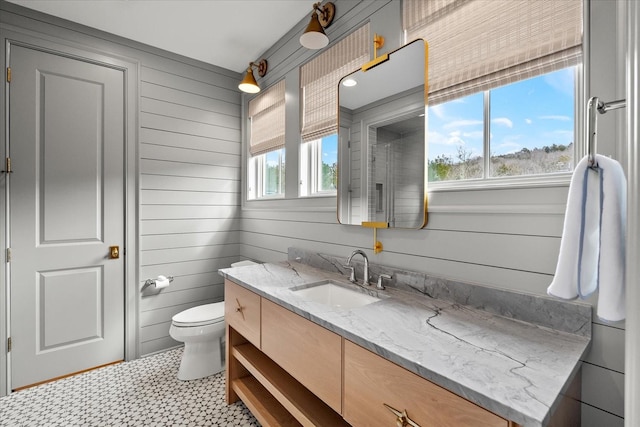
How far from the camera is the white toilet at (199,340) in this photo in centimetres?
220

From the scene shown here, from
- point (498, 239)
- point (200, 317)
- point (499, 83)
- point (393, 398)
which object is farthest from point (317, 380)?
point (200, 317)

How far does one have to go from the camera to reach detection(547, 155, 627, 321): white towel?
65 cm

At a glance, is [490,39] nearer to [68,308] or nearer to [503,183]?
[503,183]

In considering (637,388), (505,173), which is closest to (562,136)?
(505,173)

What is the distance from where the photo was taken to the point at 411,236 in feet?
4.98

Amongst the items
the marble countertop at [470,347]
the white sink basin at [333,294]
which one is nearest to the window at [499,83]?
the marble countertop at [470,347]

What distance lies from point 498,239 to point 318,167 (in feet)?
4.56

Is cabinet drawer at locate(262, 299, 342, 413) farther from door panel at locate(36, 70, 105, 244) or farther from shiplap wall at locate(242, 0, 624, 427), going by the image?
door panel at locate(36, 70, 105, 244)

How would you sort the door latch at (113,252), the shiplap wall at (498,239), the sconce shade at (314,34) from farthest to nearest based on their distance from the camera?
the door latch at (113,252)
the sconce shade at (314,34)
the shiplap wall at (498,239)

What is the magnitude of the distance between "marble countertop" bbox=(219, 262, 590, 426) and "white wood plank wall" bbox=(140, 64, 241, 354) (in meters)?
1.74

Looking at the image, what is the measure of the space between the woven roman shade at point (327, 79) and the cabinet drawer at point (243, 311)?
117cm

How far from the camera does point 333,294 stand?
67.3 inches

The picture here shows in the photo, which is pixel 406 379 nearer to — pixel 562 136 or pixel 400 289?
pixel 400 289

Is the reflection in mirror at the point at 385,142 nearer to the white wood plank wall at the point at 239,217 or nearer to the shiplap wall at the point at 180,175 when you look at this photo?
the white wood plank wall at the point at 239,217
